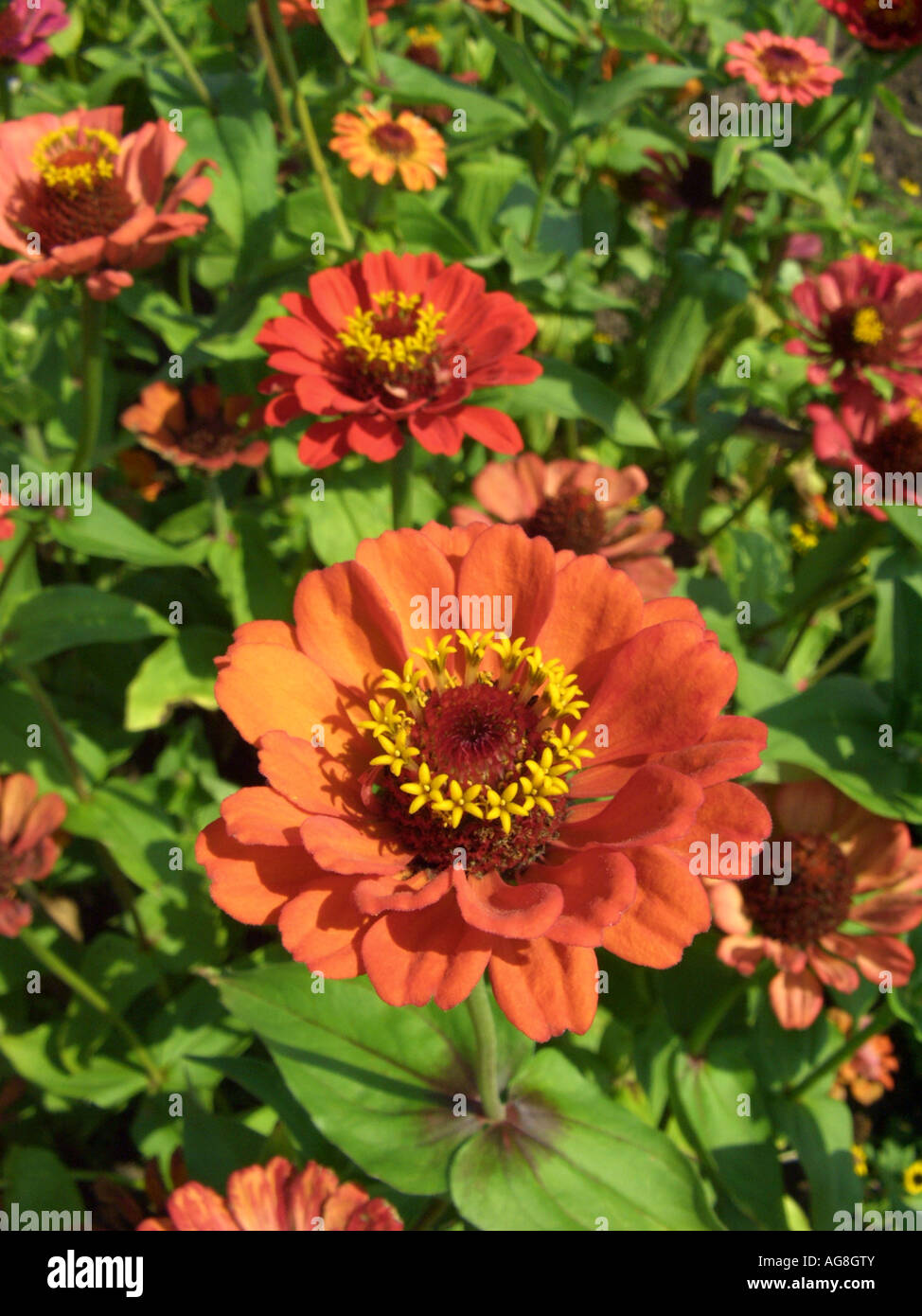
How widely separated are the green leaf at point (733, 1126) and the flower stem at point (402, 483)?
4.09 feet

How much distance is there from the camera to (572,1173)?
1.27m

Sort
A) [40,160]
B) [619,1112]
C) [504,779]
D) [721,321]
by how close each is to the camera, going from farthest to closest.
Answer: [721,321]
[40,160]
[619,1112]
[504,779]

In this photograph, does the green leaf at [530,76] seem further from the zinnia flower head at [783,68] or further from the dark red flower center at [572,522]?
the dark red flower center at [572,522]

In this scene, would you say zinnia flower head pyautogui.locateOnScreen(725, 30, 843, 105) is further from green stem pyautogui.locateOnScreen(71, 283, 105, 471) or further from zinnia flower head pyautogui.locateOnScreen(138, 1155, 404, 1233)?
zinnia flower head pyautogui.locateOnScreen(138, 1155, 404, 1233)

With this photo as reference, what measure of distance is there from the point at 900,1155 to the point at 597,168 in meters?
3.16

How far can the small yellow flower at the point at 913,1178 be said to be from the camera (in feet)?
7.71

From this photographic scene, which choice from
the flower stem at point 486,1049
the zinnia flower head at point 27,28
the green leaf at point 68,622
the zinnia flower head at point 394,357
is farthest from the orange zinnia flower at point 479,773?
the zinnia flower head at point 27,28

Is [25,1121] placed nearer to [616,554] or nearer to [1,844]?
[1,844]

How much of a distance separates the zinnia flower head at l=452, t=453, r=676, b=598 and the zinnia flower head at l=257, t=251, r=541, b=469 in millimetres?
306

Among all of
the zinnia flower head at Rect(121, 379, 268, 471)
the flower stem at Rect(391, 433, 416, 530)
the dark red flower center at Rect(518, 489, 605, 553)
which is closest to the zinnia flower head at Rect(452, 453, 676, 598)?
the dark red flower center at Rect(518, 489, 605, 553)

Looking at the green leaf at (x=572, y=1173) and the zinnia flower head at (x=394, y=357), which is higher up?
the zinnia flower head at (x=394, y=357)
